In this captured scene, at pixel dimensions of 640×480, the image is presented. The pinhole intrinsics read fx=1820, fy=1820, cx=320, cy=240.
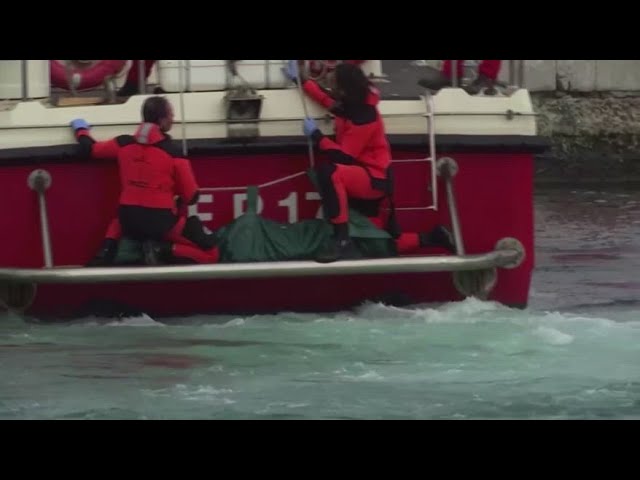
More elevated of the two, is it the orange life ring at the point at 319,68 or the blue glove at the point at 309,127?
the orange life ring at the point at 319,68

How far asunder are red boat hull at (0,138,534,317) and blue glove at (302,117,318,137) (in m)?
0.14

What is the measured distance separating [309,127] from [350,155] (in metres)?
0.26

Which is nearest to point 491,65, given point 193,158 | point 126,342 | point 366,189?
point 366,189

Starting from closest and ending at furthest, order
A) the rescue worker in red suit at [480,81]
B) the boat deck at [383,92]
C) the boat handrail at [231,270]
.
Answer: the boat handrail at [231,270]
the boat deck at [383,92]
the rescue worker in red suit at [480,81]

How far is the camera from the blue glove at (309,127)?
9.45 meters

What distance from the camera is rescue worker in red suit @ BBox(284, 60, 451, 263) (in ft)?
30.7

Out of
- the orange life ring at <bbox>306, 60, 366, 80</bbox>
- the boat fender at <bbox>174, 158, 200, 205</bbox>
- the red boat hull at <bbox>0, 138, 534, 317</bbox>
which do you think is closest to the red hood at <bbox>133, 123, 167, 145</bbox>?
the boat fender at <bbox>174, 158, 200, 205</bbox>

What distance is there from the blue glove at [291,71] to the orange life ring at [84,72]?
94 cm

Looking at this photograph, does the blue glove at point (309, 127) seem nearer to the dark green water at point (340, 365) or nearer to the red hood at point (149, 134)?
the red hood at point (149, 134)

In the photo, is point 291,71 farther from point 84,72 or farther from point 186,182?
point 84,72

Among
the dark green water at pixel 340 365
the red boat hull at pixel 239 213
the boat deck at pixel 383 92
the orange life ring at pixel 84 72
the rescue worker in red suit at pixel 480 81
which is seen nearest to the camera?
the dark green water at pixel 340 365

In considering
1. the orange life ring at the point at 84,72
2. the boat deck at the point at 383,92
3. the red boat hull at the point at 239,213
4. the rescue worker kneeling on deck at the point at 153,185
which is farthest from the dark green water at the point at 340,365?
the orange life ring at the point at 84,72

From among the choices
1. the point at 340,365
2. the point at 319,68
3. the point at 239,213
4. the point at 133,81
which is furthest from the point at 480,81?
the point at 340,365

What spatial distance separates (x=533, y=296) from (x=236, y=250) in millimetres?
2345
